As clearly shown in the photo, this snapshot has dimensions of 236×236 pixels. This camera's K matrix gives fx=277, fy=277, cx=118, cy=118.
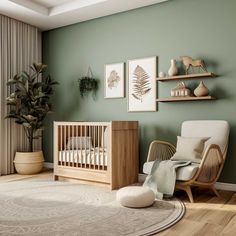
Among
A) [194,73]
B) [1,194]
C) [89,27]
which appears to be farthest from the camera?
[89,27]

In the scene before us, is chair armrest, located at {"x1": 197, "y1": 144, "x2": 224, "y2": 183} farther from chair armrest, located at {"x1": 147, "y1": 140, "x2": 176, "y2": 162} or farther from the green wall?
chair armrest, located at {"x1": 147, "y1": 140, "x2": 176, "y2": 162}

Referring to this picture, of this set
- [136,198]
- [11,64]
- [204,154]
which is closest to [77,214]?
[136,198]

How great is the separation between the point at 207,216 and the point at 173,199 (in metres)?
0.56

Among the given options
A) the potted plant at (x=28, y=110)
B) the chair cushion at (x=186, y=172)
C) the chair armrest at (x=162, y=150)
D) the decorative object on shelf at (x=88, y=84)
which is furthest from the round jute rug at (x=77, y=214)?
the decorative object on shelf at (x=88, y=84)

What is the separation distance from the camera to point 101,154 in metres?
3.49

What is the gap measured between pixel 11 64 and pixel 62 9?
1244mm

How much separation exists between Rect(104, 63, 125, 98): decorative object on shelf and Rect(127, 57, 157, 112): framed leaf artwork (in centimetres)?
15

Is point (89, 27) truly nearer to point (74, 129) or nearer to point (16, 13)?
point (16, 13)

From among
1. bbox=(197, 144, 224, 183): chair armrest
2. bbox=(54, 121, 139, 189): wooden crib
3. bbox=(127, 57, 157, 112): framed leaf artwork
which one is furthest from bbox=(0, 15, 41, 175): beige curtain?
bbox=(197, 144, 224, 183): chair armrest

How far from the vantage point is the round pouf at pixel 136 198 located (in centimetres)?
257

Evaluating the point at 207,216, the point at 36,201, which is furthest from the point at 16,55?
the point at 207,216

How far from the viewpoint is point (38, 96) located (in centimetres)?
441

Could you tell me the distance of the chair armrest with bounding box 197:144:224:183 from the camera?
2893mm

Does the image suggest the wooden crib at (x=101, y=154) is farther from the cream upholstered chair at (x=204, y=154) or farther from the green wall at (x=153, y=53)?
the green wall at (x=153, y=53)
